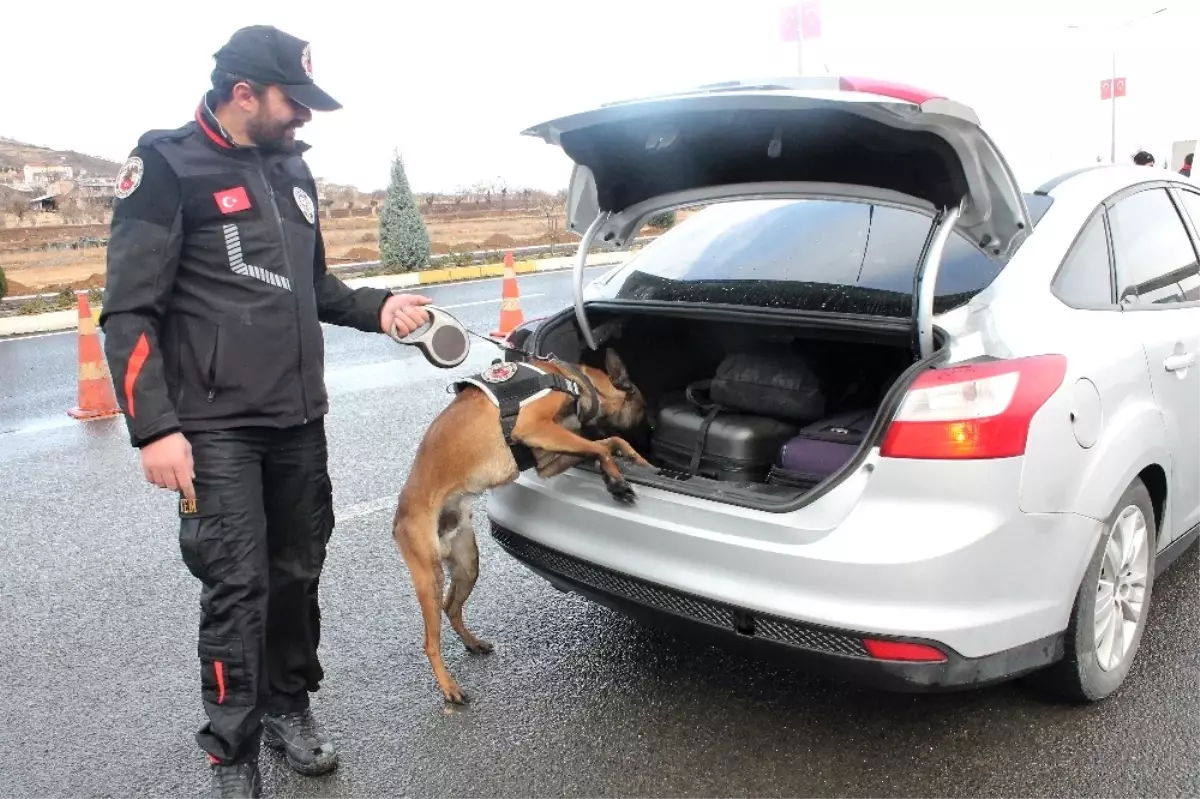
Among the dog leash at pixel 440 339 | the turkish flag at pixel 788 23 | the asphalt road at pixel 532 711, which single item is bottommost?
the asphalt road at pixel 532 711

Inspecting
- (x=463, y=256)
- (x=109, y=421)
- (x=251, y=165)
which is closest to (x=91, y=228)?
(x=463, y=256)

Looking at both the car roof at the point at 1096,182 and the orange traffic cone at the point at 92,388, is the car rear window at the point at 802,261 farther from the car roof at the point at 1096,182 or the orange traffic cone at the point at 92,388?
the orange traffic cone at the point at 92,388

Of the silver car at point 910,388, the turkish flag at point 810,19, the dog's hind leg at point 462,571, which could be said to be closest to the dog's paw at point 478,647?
the dog's hind leg at point 462,571

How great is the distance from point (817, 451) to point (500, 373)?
3.17 feet

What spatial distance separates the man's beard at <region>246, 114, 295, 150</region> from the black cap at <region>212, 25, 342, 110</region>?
82 mm

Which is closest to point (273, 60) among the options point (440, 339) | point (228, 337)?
point (228, 337)

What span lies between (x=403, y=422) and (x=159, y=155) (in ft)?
13.4

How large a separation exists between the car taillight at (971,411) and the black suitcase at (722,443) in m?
0.77


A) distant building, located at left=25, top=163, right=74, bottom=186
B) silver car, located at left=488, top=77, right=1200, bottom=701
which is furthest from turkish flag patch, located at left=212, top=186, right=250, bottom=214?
distant building, located at left=25, top=163, right=74, bottom=186

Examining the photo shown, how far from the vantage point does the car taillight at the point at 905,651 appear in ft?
7.27

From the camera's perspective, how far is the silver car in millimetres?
2225

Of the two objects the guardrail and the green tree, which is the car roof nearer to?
the guardrail

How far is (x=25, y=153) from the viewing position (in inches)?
2062

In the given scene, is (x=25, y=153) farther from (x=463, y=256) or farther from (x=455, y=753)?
(x=455, y=753)
